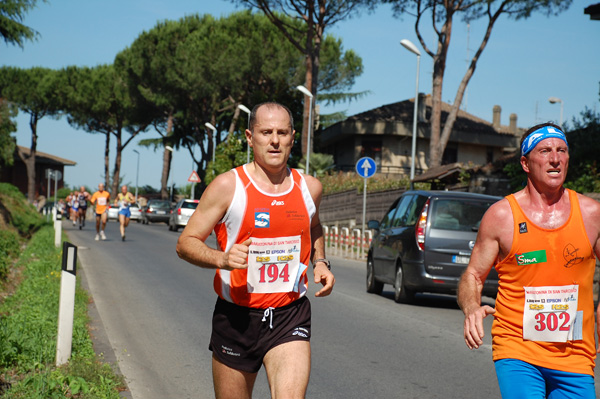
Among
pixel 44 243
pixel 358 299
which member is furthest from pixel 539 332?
pixel 44 243

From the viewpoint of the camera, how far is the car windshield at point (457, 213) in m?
12.5

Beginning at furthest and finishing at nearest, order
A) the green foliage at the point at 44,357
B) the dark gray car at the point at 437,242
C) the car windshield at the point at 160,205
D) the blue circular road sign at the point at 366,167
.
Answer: the car windshield at the point at 160,205 → the blue circular road sign at the point at 366,167 → the dark gray car at the point at 437,242 → the green foliage at the point at 44,357

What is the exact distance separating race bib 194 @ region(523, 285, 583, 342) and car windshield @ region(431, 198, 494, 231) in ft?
28.4

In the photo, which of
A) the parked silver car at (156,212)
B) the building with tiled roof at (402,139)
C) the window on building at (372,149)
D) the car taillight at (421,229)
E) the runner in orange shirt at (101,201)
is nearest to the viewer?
the car taillight at (421,229)

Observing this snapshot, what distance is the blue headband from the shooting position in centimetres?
400

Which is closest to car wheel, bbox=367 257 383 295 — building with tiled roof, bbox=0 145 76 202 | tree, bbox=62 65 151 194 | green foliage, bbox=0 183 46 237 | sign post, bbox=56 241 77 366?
sign post, bbox=56 241 77 366

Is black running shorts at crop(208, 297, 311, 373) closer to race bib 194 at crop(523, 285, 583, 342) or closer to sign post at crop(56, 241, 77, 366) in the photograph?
race bib 194 at crop(523, 285, 583, 342)

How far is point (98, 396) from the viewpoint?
6.10 m

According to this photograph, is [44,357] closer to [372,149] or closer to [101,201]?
[101,201]

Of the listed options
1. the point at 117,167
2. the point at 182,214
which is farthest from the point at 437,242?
the point at 117,167

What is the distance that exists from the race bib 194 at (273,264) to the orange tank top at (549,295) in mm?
995

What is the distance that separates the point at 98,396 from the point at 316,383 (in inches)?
78.6

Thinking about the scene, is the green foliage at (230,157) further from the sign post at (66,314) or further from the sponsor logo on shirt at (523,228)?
the sponsor logo on shirt at (523,228)

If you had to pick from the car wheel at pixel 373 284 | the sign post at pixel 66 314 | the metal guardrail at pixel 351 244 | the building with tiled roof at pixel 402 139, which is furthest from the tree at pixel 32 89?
the sign post at pixel 66 314
